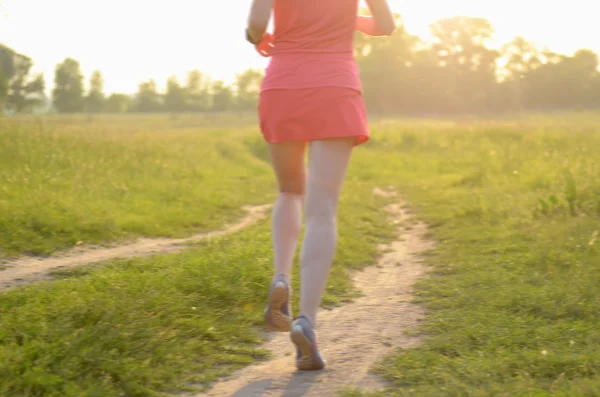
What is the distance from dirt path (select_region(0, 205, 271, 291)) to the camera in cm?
537

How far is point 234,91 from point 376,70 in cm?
2997

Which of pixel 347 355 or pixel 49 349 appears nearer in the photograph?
pixel 49 349

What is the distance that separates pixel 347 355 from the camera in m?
3.69

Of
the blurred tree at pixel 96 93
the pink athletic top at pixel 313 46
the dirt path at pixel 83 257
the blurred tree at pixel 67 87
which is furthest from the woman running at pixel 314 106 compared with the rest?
the blurred tree at pixel 96 93

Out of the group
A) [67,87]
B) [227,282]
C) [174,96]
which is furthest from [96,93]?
[227,282]

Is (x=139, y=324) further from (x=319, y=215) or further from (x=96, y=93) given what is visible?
(x=96, y=93)

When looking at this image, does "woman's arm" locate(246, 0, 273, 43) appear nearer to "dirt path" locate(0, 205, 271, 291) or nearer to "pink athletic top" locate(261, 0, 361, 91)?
"pink athletic top" locate(261, 0, 361, 91)

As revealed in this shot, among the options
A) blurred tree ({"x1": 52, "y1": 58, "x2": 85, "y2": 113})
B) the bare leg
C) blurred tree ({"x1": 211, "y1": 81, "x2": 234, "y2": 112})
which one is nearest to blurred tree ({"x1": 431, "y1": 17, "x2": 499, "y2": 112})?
blurred tree ({"x1": 52, "y1": 58, "x2": 85, "y2": 113})

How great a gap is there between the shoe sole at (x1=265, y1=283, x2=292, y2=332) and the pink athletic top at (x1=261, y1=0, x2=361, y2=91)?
986 millimetres

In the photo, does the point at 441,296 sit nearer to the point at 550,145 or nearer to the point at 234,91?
the point at 550,145

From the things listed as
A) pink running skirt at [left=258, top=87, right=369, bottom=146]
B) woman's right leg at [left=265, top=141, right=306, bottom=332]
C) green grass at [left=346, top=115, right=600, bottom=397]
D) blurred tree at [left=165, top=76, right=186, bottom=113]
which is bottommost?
green grass at [left=346, top=115, right=600, bottom=397]

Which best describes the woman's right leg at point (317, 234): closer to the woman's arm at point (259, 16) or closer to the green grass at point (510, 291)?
the green grass at point (510, 291)

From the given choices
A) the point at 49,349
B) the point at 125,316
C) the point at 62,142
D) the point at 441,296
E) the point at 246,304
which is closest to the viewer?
the point at 49,349

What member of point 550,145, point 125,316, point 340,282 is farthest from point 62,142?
point 550,145
